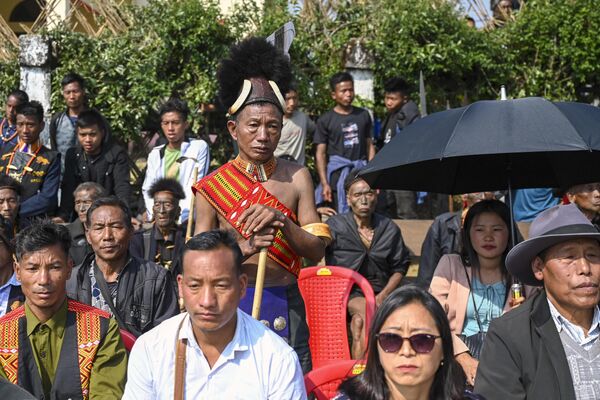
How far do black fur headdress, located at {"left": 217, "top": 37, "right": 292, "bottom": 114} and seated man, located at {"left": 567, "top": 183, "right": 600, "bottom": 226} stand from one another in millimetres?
2573

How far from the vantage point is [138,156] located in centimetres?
1138

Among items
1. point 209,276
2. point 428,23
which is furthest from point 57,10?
point 209,276

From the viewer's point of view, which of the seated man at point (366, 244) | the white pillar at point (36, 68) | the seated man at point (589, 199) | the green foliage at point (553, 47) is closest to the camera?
the seated man at point (589, 199)

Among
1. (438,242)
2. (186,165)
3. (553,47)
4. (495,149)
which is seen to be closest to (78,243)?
(186,165)

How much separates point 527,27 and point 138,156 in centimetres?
534

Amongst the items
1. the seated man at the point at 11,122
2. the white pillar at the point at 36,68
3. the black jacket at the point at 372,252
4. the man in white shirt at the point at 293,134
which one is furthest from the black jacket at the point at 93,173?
the black jacket at the point at 372,252

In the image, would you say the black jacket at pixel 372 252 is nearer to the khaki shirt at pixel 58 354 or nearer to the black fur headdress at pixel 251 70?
the black fur headdress at pixel 251 70

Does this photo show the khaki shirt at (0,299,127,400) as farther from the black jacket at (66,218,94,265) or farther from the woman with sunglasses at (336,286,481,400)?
the black jacket at (66,218,94,265)

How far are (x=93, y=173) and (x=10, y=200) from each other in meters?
1.31

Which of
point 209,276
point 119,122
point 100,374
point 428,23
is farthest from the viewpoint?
point 428,23

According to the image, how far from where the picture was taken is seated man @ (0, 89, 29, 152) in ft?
31.1

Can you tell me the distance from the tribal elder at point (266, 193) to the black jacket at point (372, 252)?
2791 millimetres

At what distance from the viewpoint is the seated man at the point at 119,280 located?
571cm

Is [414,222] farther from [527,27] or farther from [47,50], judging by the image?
[47,50]
